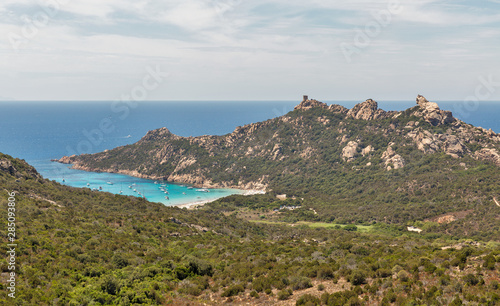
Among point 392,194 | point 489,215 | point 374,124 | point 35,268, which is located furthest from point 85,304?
point 374,124

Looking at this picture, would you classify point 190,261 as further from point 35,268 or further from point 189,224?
point 189,224

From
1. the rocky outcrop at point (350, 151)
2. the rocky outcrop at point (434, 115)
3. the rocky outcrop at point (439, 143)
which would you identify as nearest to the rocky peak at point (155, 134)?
the rocky outcrop at point (350, 151)

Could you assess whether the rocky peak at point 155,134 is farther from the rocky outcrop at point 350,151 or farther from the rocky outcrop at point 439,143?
the rocky outcrop at point 439,143

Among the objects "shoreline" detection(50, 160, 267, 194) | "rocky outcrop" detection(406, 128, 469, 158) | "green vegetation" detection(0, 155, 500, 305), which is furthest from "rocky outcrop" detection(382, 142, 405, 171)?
"green vegetation" detection(0, 155, 500, 305)

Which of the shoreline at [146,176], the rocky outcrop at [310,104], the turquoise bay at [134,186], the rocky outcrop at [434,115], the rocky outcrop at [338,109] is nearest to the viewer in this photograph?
the rocky outcrop at [434,115]

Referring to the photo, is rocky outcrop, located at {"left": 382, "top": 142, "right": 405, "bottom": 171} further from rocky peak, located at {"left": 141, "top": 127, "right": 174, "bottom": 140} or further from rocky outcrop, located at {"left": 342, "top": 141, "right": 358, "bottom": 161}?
rocky peak, located at {"left": 141, "top": 127, "right": 174, "bottom": 140}

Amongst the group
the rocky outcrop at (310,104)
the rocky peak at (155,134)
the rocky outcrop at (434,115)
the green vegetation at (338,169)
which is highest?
the rocky outcrop at (310,104)

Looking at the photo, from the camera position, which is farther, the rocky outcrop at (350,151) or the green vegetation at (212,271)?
the rocky outcrop at (350,151)
